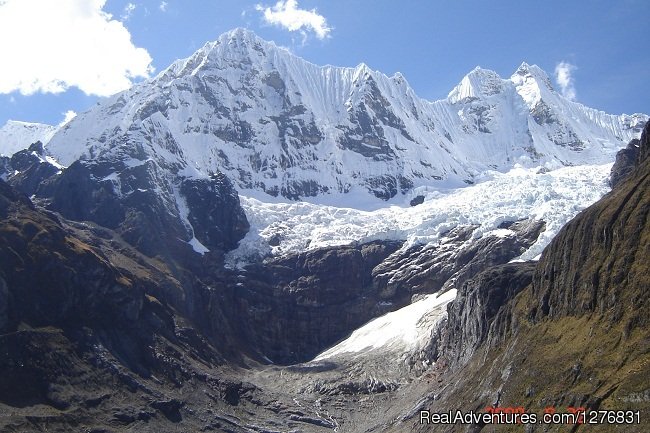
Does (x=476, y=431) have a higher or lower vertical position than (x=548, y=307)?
lower

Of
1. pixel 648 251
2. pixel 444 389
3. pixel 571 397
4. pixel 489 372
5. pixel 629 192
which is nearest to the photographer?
pixel 571 397

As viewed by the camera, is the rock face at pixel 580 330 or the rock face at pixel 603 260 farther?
the rock face at pixel 603 260

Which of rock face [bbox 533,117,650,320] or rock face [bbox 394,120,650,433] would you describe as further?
rock face [bbox 533,117,650,320]

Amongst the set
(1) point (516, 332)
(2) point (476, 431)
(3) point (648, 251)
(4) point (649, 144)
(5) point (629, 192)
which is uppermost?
(4) point (649, 144)

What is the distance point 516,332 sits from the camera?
179375 mm

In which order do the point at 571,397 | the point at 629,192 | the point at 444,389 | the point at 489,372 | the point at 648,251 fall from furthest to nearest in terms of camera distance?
the point at 444,389
the point at 489,372
the point at 629,192
the point at 648,251
the point at 571,397

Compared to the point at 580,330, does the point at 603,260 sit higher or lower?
higher

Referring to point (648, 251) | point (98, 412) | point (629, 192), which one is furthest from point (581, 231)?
point (98, 412)

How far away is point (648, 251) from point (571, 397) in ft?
98.3

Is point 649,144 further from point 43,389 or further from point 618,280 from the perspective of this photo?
point 43,389

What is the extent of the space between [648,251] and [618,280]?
712 centimetres

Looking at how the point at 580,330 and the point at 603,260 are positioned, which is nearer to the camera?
the point at 580,330

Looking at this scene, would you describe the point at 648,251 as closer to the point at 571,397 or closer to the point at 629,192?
the point at 629,192

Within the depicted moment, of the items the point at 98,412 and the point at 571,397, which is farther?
the point at 98,412
